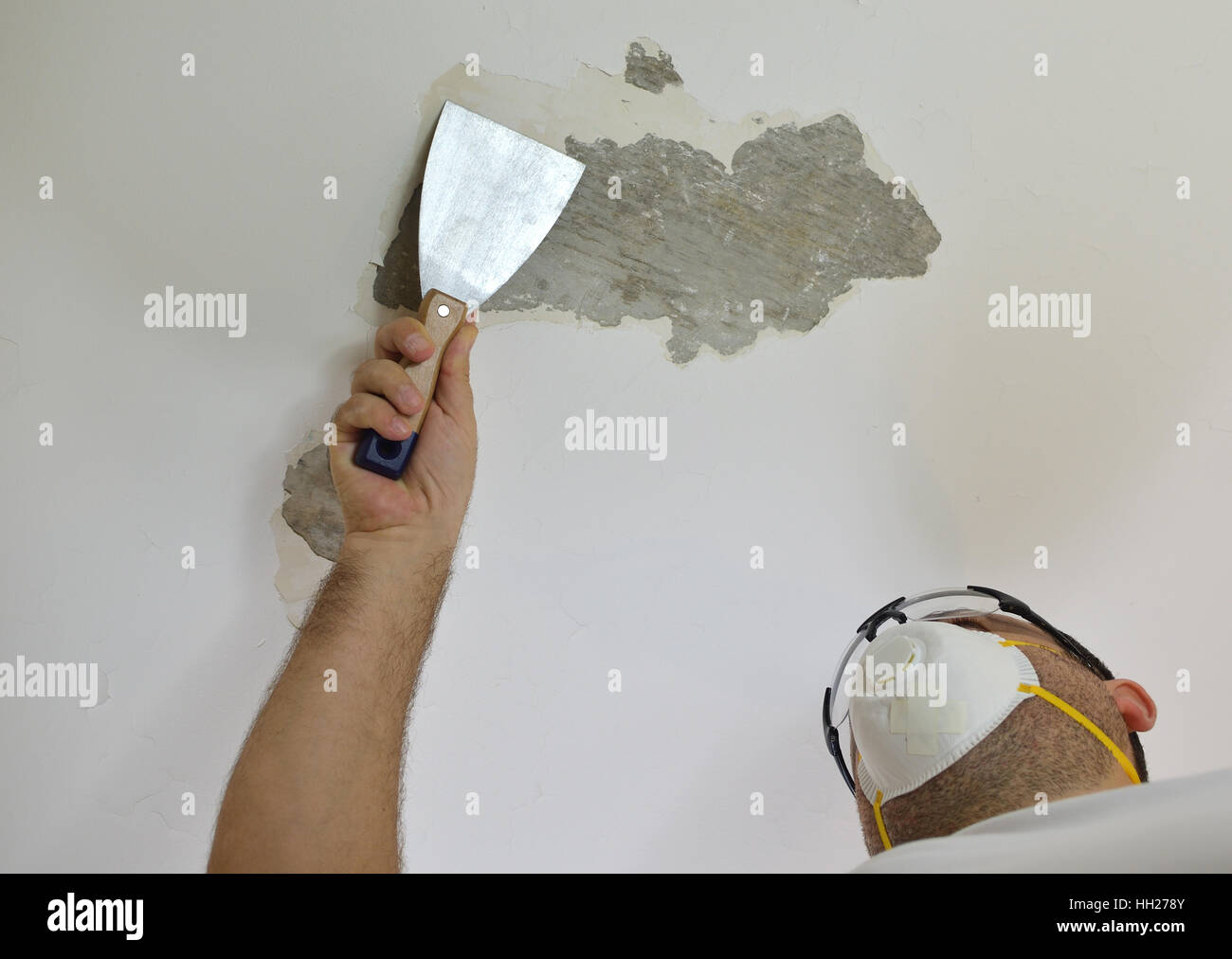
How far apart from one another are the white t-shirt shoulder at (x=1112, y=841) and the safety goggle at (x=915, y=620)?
1.63 ft

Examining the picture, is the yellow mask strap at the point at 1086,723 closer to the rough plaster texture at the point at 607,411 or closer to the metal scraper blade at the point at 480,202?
the rough plaster texture at the point at 607,411

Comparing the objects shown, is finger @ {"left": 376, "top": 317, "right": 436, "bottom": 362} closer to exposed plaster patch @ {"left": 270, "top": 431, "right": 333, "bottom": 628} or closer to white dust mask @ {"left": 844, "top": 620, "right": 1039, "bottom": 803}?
exposed plaster patch @ {"left": 270, "top": 431, "right": 333, "bottom": 628}

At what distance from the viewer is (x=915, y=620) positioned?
133cm

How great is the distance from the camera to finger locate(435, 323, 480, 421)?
50.0 inches

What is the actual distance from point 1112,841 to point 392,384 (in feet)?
3.18

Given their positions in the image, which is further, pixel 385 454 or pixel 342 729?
pixel 385 454

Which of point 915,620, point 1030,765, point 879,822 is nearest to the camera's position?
point 1030,765

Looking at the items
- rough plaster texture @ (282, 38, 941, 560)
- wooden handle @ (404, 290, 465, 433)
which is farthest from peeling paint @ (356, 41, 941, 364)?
wooden handle @ (404, 290, 465, 433)

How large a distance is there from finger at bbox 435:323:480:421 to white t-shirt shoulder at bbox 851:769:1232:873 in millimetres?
815

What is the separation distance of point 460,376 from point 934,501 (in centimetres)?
78

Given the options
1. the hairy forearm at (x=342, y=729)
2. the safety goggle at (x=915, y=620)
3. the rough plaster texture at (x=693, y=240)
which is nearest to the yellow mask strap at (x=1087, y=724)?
the safety goggle at (x=915, y=620)

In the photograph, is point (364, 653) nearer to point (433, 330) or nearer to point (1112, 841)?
point (433, 330)

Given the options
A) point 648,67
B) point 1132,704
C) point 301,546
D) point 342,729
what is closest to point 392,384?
point 301,546

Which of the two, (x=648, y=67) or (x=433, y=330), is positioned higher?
(x=648, y=67)
